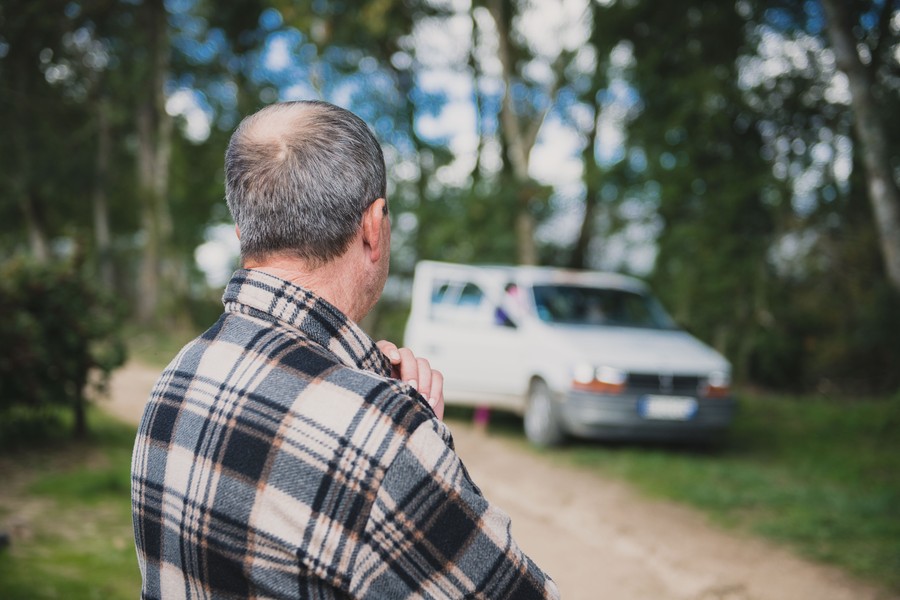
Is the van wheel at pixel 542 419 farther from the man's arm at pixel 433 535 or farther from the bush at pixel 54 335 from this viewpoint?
the man's arm at pixel 433 535

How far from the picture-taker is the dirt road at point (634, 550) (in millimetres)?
4480

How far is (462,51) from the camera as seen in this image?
1902 centimetres

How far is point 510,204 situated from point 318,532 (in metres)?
14.1

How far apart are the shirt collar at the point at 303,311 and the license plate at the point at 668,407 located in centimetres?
649

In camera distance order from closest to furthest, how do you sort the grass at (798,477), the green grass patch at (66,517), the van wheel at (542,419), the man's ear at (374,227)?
1. the man's ear at (374,227)
2. the green grass patch at (66,517)
3. the grass at (798,477)
4. the van wheel at (542,419)

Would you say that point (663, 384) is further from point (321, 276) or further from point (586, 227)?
point (586, 227)

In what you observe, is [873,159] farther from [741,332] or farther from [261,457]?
[261,457]

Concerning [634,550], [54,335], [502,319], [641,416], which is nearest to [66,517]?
[54,335]

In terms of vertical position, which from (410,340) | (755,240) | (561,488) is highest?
(755,240)

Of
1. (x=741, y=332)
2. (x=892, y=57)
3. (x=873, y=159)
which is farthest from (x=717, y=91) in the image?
(x=741, y=332)

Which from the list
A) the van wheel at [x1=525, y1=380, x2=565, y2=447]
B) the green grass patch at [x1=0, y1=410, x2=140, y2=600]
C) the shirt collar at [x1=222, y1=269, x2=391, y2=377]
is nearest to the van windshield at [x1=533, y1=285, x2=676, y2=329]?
the van wheel at [x1=525, y1=380, x2=565, y2=447]

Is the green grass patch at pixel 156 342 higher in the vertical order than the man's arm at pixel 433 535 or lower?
lower

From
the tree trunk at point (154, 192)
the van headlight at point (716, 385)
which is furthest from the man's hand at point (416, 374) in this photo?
the tree trunk at point (154, 192)

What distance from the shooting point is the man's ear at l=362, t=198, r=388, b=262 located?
1.42 meters
